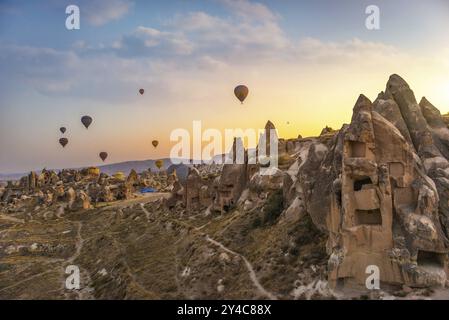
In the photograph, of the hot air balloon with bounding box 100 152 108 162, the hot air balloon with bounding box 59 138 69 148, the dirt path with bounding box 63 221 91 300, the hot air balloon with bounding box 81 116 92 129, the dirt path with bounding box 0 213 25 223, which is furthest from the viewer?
the hot air balloon with bounding box 100 152 108 162

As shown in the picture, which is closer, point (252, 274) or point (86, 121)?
point (252, 274)

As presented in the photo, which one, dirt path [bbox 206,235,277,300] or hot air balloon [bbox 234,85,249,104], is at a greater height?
hot air balloon [bbox 234,85,249,104]

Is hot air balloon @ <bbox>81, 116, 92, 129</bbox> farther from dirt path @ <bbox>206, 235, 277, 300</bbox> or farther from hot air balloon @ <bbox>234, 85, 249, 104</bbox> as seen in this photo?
dirt path @ <bbox>206, 235, 277, 300</bbox>

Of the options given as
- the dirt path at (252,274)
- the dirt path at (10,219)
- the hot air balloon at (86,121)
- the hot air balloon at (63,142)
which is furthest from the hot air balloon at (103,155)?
the dirt path at (252,274)

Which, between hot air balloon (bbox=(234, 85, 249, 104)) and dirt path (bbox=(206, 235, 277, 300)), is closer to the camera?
dirt path (bbox=(206, 235, 277, 300))

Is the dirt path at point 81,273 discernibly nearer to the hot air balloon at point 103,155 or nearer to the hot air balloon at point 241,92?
the hot air balloon at point 241,92

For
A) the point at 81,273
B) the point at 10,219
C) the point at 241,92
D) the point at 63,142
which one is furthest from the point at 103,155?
the point at 81,273

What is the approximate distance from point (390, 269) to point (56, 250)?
43.4m

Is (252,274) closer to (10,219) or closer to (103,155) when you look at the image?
(10,219)

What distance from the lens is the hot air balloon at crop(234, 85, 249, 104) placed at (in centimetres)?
4894

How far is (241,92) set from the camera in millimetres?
48844

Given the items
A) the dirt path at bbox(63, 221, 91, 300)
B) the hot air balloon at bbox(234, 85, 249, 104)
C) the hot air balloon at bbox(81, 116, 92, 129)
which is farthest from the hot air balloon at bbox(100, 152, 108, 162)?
the hot air balloon at bbox(234, 85, 249, 104)

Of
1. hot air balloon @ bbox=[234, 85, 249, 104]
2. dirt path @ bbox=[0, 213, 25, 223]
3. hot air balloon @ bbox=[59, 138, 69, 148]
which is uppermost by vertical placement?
hot air balloon @ bbox=[234, 85, 249, 104]

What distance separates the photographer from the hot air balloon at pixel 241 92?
48.9m
